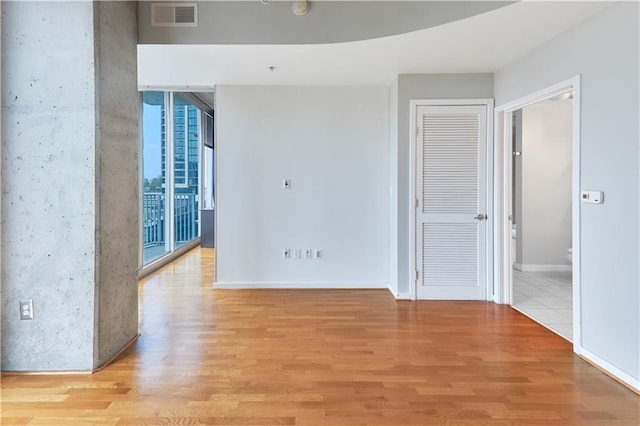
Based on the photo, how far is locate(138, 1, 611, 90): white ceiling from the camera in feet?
9.32

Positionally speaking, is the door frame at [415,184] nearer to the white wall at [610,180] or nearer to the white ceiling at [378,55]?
the white ceiling at [378,55]

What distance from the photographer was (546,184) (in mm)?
5812

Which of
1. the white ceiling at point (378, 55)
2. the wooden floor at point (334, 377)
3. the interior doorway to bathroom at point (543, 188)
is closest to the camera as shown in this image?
the wooden floor at point (334, 377)

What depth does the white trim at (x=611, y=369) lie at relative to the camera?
7.75 ft

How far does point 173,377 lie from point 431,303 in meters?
2.76

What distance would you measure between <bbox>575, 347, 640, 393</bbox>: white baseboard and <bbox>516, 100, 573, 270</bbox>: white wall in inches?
130

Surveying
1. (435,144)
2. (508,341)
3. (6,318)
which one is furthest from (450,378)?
(6,318)

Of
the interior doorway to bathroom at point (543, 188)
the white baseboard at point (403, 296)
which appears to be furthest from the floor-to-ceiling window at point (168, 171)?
the interior doorway to bathroom at point (543, 188)

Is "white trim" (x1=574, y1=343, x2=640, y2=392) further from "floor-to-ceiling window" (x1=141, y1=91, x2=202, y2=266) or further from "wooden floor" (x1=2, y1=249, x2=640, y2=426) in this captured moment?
"floor-to-ceiling window" (x1=141, y1=91, x2=202, y2=266)

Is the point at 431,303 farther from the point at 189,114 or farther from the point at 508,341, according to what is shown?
the point at 189,114

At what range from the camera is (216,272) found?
4809 millimetres

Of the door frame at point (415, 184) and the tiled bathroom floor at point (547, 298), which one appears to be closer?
the tiled bathroom floor at point (547, 298)

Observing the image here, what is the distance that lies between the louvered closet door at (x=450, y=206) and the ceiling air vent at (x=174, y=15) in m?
2.46

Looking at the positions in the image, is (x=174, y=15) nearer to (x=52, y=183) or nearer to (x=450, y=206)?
(x=52, y=183)
